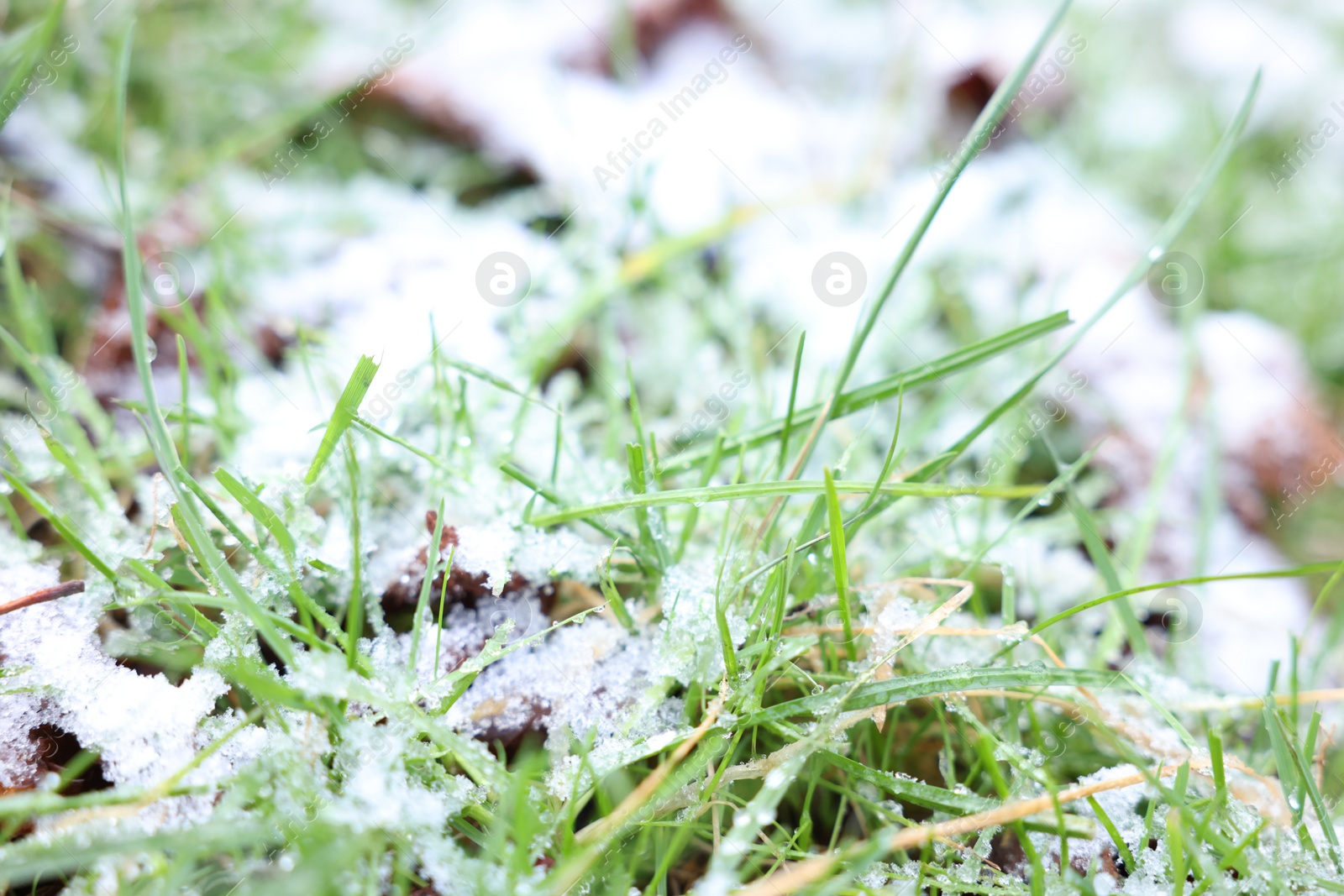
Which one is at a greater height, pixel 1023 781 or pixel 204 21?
pixel 204 21

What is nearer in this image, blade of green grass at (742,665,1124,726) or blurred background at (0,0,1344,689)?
blade of green grass at (742,665,1124,726)

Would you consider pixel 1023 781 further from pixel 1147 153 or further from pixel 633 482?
pixel 1147 153

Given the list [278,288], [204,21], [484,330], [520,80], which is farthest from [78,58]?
[484,330]

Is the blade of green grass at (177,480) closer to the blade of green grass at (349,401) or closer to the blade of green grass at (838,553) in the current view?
the blade of green grass at (349,401)

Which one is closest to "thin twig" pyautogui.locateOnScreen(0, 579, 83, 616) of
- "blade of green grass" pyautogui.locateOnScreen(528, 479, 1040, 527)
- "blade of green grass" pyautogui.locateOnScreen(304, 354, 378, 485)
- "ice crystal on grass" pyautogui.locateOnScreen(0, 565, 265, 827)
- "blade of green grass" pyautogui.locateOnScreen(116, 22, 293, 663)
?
"ice crystal on grass" pyautogui.locateOnScreen(0, 565, 265, 827)

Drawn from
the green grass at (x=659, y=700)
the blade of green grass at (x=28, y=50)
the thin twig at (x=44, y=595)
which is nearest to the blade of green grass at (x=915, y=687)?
the green grass at (x=659, y=700)

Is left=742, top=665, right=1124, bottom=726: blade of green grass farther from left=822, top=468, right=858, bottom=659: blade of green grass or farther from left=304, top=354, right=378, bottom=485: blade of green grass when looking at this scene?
Answer: left=304, top=354, right=378, bottom=485: blade of green grass
